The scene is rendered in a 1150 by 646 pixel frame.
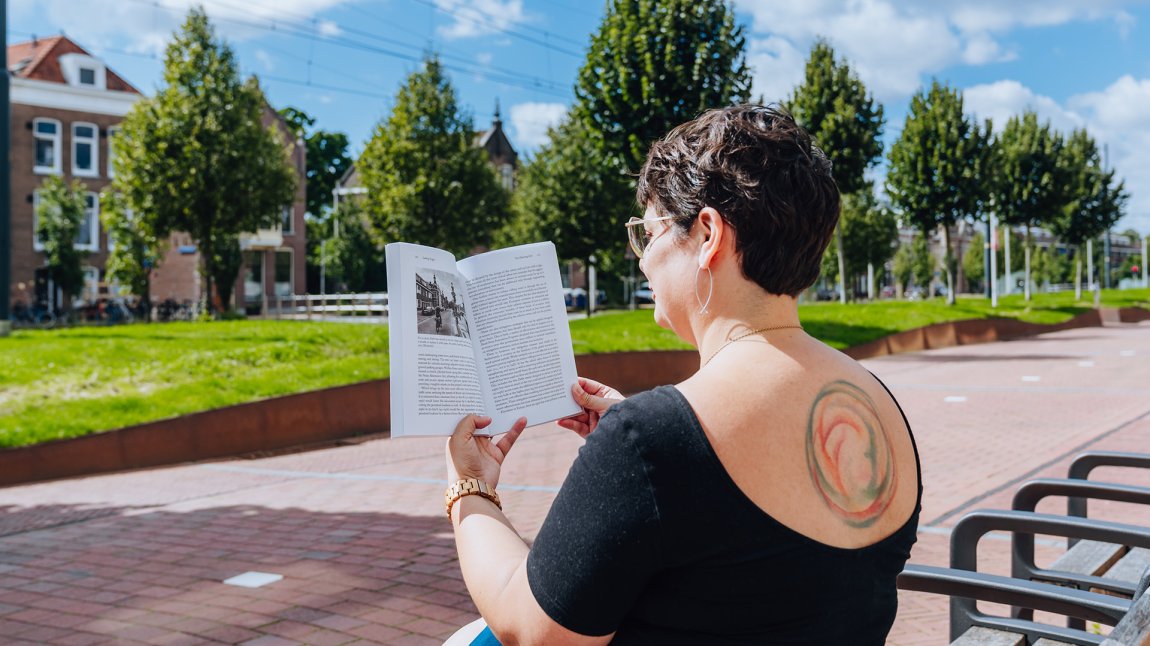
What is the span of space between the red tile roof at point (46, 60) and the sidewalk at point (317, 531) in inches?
1522

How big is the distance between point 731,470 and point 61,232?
125 ft

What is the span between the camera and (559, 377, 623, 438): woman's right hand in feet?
6.25

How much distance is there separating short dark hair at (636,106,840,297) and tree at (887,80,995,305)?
28808 millimetres

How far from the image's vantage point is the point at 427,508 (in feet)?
21.8

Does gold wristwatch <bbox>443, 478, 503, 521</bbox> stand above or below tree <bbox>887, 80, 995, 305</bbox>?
below

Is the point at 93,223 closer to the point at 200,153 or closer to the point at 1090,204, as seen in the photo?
the point at 200,153

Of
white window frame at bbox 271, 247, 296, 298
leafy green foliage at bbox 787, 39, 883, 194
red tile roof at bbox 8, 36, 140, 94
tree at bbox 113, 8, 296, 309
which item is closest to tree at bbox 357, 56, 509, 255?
tree at bbox 113, 8, 296, 309

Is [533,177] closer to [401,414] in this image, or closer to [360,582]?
[360,582]

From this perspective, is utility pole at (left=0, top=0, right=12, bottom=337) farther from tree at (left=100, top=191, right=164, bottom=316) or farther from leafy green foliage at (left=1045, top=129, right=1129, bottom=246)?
leafy green foliage at (left=1045, top=129, right=1129, bottom=246)

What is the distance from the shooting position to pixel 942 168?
28875mm

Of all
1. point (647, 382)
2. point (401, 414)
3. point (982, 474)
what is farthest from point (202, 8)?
point (401, 414)

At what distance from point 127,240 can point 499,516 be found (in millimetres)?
36893

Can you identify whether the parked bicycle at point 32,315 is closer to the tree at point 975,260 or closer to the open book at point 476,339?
the open book at point 476,339

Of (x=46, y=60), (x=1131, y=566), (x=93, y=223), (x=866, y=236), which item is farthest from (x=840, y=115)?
(x=46, y=60)
